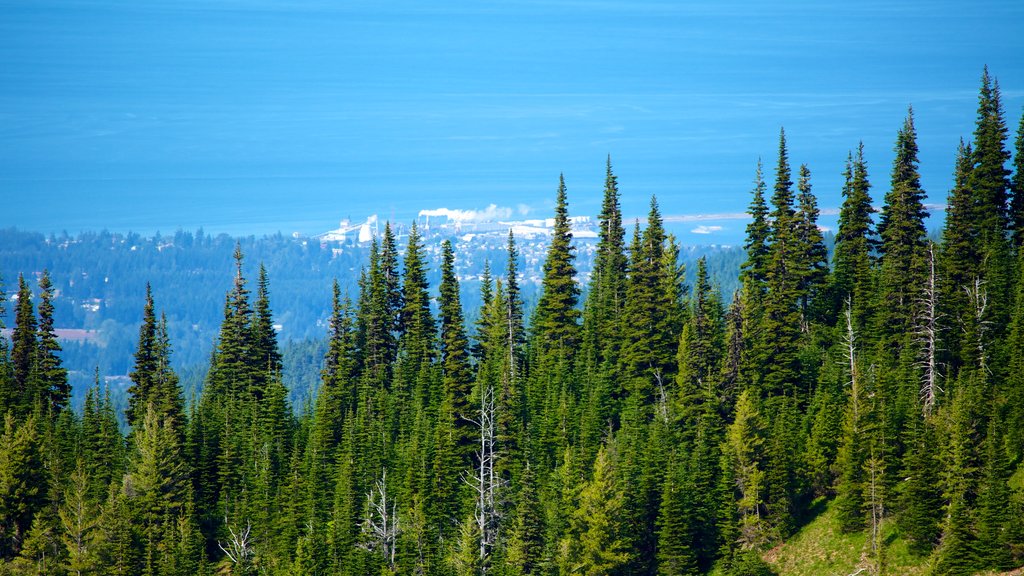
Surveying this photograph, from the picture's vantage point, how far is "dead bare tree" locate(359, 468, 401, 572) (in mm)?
92688

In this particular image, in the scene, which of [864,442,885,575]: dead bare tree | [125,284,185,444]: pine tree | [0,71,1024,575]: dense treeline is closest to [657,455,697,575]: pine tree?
[0,71,1024,575]: dense treeline

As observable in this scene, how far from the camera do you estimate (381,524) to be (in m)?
97.4

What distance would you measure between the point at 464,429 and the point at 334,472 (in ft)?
41.3

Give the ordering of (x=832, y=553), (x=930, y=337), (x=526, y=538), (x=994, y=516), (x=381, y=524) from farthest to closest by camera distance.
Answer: (x=381, y=524) → (x=930, y=337) → (x=526, y=538) → (x=832, y=553) → (x=994, y=516)

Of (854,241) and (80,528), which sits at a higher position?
(854,241)

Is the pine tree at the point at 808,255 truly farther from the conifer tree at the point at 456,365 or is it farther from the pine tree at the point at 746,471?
the conifer tree at the point at 456,365

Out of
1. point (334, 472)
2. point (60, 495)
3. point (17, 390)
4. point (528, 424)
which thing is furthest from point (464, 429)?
point (17, 390)

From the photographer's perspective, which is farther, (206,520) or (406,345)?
(406,345)

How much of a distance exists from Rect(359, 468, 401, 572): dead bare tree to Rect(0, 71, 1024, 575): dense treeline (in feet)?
1.07

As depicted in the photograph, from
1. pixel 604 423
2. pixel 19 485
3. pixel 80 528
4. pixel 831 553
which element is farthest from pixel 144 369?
pixel 831 553

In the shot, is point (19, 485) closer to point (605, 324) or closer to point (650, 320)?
point (605, 324)

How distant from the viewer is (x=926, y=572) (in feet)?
246

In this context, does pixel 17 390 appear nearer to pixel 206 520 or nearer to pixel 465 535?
pixel 206 520

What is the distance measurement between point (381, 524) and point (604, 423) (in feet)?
66.8
